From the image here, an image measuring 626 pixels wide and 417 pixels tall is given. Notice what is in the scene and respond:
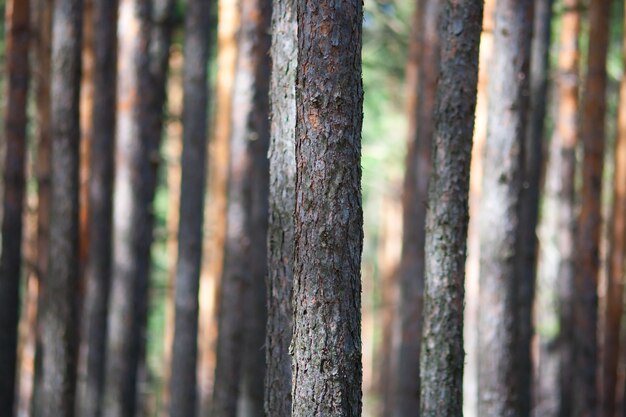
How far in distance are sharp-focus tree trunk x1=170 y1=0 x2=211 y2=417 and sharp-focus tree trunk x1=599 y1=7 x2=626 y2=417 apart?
6196mm

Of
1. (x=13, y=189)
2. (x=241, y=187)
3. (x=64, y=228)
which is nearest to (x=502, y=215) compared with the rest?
(x=241, y=187)

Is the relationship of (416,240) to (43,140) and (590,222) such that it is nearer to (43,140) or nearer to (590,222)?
(590,222)

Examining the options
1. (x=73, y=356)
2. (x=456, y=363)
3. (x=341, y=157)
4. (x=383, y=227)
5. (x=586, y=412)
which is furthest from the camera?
(x=383, y=227)

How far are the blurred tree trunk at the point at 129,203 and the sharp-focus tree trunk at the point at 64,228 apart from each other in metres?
1.38

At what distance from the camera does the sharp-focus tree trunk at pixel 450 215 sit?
649 cm

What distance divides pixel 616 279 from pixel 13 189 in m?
8.26

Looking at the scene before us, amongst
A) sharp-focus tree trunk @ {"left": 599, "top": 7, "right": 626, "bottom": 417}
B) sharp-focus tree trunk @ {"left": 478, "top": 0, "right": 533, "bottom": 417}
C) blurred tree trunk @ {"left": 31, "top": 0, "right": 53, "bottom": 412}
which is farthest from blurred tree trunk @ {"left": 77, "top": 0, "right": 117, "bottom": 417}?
sharp-focus tree trunk @ {"left": 599, "top": 7, "right": 626, "bottom": 417}

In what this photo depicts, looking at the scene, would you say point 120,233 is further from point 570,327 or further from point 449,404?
point 570,327

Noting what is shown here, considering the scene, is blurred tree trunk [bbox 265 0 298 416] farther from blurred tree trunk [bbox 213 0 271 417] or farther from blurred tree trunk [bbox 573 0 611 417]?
blurred tree trunk [bbox 573 0 611 417]

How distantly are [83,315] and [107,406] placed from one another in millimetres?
2172

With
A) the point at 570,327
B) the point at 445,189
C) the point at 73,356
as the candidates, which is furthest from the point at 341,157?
the point at 570,327

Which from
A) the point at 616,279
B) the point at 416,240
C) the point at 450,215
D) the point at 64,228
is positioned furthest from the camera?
the point at 616,279

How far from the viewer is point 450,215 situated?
21.4 feet

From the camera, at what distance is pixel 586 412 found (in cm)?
1233
